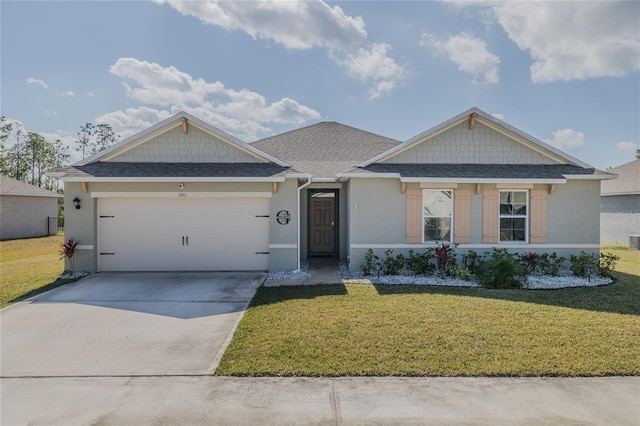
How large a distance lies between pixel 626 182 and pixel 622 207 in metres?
1.50

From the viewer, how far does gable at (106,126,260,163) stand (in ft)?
34.9

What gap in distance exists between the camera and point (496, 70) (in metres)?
13.9

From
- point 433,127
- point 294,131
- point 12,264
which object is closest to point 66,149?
point 12,264

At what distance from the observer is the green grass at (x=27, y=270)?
8.16 m

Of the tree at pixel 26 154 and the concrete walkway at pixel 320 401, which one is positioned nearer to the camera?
the concrete walkway at pixel 320 401

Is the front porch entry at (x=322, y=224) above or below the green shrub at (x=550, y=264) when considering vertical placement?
above

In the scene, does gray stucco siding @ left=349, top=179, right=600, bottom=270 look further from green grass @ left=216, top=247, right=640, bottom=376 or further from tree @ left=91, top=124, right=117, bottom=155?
tree @ left=91, top=124, right=117, bottom=155

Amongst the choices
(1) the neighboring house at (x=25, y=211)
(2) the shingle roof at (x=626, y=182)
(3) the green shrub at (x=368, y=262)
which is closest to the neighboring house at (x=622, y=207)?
(2) the shingle roof at (x=626, y=182)

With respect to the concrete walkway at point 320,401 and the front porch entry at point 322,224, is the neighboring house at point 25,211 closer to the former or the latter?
the front porch entry at point 322,224

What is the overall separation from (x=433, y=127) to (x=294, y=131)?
7244 mm

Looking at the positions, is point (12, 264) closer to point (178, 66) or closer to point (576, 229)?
point (178, 66)

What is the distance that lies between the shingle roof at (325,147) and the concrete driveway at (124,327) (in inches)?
204

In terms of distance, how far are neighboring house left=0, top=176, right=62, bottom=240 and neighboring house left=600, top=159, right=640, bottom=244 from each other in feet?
111

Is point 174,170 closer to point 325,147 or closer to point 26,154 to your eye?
point 325,147
